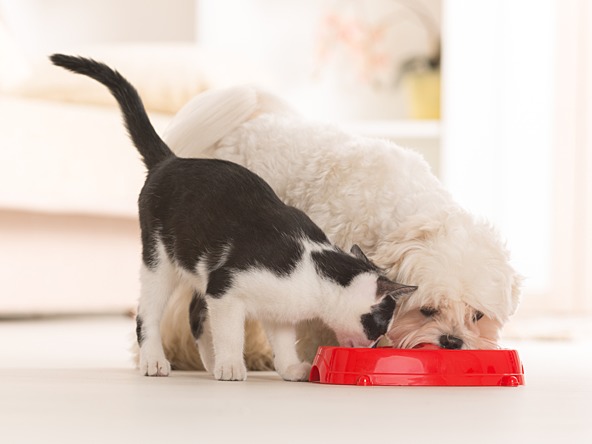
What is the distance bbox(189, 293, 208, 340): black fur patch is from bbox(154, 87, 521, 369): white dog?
0.11m

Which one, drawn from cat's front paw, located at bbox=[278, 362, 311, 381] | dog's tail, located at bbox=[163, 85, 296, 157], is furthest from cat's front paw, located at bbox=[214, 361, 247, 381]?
dog's tail, located at bbox=[163, 85, 296, 157]

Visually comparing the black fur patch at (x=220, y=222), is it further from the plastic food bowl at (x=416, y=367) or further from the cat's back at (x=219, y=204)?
the plastic food bowl at (x=416, y=367)

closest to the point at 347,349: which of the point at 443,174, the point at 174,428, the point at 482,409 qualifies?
the point at 482,409

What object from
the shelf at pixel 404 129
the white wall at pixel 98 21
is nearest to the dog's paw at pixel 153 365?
the shelf at pixel 404 129

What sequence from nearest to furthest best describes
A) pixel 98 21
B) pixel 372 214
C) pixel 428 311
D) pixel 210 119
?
pixel 428 311
pixel 372 214
pixel 210 119
pixel 98 21

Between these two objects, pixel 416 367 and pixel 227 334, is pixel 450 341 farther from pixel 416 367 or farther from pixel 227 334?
pixel 227 334

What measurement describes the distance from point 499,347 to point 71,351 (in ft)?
4.01

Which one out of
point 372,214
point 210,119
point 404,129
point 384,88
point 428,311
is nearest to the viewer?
point 428,311

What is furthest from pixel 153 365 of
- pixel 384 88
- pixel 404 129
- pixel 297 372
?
pixel 384 88

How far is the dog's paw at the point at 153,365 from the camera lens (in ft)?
6.71

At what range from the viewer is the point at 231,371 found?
193cm

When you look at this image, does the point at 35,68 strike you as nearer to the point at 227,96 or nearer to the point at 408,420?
the point at 227,96

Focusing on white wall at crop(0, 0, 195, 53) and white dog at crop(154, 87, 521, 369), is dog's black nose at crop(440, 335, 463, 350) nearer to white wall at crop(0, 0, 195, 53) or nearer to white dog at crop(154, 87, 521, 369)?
white dog at crop(154, 87, 521, 369)

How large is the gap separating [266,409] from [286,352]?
19.5 inches
